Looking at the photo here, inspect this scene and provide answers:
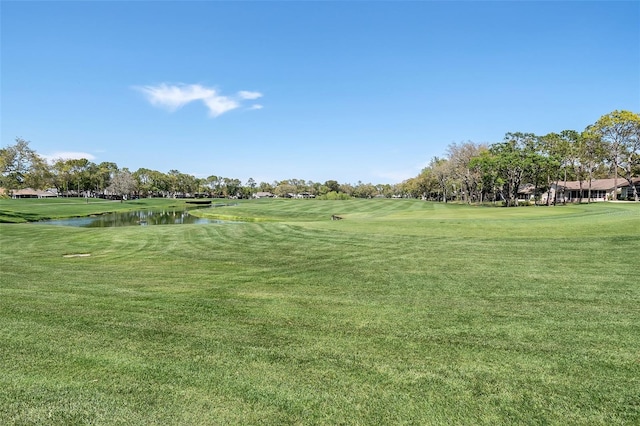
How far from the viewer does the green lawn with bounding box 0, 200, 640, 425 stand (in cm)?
354

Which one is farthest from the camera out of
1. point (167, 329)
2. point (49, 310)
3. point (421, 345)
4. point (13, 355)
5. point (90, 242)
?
point (90, 242)

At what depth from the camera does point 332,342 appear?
513cm

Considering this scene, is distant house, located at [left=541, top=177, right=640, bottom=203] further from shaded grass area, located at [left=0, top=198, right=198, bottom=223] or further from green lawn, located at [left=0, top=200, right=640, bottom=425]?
shaded grass area, located at [left=0, top=198, right=198, bottom=223]

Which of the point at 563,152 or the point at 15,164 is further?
the point at 563,152

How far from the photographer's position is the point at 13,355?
457 centimetres

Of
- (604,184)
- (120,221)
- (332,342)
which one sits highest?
(604,184)

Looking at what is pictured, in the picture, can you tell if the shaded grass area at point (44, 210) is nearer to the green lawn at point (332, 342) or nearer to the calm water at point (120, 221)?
the calm water at point (120, 221)

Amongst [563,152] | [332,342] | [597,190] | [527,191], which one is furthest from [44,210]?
[597,190]

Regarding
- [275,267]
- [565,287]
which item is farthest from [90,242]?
[565,287]

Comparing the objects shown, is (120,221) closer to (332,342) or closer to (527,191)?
(332,342)

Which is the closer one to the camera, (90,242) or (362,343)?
(362,343)

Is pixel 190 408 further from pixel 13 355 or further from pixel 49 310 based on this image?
pixel 49 310

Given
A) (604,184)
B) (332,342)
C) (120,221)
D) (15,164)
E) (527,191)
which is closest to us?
(332,342)

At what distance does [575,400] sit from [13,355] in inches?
268
